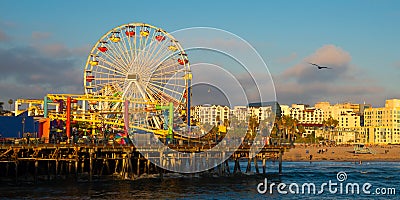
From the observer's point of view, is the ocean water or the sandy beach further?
the sandy beach

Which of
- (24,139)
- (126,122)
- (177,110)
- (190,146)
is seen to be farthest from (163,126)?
(24,139)

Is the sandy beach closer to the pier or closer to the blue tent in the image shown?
the pier

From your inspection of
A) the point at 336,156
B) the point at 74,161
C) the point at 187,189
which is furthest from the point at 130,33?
the point at 336,156

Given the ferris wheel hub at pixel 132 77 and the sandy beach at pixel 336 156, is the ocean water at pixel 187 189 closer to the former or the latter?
the ferris wheel hub at pixel 132 77

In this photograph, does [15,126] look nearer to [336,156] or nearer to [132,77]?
[132,77]

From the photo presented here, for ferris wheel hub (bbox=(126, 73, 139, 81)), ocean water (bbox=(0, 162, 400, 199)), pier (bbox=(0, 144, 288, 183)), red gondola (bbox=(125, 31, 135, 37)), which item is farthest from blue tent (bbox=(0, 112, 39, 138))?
red gondola (bbox=(125, 31, 135, 37))

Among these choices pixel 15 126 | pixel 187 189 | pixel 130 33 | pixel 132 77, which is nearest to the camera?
pixel 187 189

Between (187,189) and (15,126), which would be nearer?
(187,189)

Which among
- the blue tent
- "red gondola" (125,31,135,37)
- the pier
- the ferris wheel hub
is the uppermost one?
"red gondola" (125,31,135,37)

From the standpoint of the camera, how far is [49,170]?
202ft

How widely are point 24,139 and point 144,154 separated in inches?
508

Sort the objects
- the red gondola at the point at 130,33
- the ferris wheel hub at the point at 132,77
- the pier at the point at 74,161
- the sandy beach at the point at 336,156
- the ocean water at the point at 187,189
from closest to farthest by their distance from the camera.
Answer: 1. the ocean water at the point at 187,189
2. the pier at the point at 74,161
3. the ferris wheel hub at the point at 132,77
4. the red gondola at the point at 130,33
5. the sandy beach at the point at 336,156

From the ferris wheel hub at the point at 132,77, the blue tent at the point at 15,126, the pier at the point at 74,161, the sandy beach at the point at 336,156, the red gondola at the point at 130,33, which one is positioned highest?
the red gondola at the point at 130,33

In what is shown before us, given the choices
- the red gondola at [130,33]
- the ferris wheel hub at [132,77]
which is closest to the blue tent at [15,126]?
the ferris wheel hub at [132,77]
